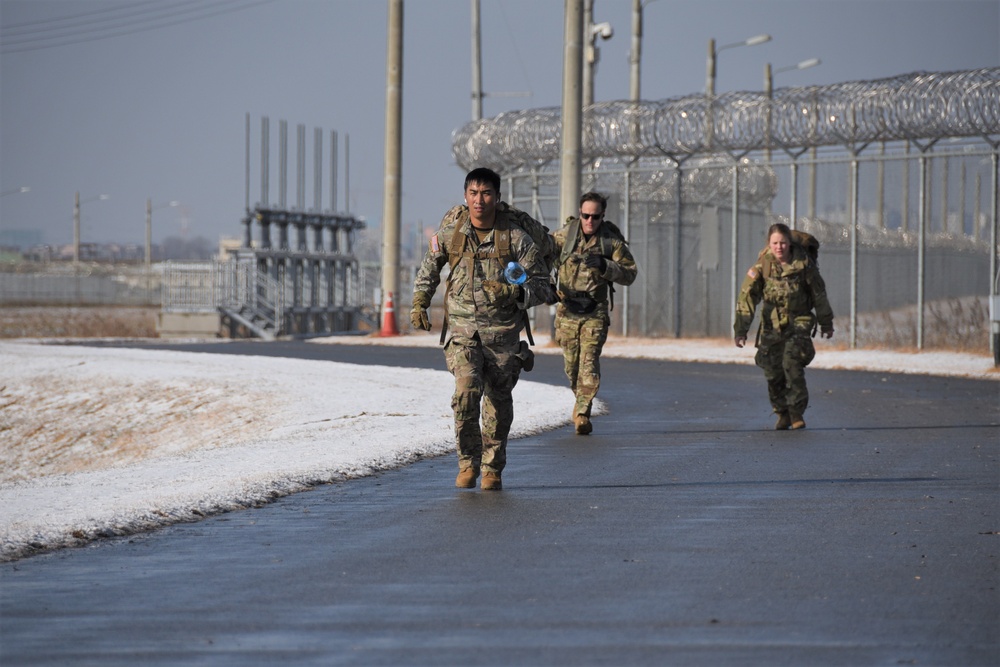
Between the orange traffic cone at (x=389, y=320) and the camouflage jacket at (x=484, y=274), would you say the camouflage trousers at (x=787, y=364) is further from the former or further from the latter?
the orange traffic cone at (x=389, y=320)

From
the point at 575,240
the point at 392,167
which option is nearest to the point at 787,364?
the point at 575,240

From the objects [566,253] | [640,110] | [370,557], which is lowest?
[370,557]

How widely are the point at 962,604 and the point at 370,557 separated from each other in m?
2.39

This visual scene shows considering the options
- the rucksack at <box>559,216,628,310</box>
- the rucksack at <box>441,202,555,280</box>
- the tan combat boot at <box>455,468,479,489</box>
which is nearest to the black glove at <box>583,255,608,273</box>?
the rucksack at <box>559,216,628,310</box>

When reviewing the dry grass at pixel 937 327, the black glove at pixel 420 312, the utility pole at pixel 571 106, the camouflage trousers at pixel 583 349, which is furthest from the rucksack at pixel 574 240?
the utility pole at pixel 571 106

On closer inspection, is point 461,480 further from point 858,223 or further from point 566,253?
point 858,223

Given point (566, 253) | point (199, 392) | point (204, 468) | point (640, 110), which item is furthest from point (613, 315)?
point (204, 468)

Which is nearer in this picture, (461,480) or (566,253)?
(461,480)

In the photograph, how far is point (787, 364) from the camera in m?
12.4

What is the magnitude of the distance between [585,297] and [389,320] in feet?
65.1

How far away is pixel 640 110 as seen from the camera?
28.2m

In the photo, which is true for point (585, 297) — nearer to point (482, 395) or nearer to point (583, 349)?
point (583, 349)

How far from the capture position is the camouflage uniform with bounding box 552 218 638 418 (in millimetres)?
11781

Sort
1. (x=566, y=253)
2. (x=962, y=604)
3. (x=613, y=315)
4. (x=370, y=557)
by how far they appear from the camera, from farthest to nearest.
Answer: (x=613, y=315)
(x=566, y=253)
(x=370, y=557)
(x=962, y=604)
